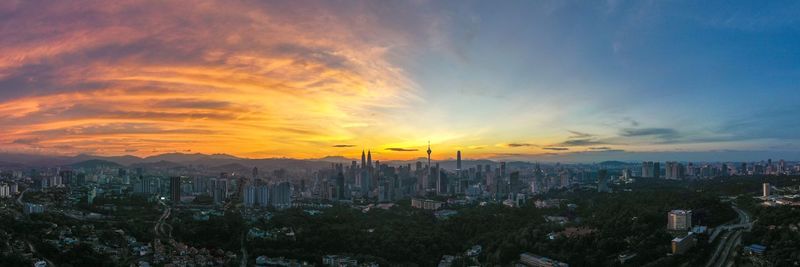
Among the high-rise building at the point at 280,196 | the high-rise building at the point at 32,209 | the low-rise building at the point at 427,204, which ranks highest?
the high-rise building at the point at 32,209

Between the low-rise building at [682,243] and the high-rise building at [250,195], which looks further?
the high-rise building at [250,195]

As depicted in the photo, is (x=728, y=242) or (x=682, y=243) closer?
(x=682, y=243)

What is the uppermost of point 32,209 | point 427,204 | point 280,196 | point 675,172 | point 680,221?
point 675,172

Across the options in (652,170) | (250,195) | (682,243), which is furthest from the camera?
(652,170)

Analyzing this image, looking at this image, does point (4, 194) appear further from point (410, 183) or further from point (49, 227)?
point (410, 183)

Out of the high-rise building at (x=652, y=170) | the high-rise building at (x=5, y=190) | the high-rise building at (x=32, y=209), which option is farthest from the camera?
the high-rise building at (x=652, y=170)

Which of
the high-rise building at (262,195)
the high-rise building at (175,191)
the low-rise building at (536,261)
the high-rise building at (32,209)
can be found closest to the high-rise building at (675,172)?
the high-rise building at (262,195)

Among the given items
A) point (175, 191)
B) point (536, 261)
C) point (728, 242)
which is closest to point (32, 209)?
point (175, 191)

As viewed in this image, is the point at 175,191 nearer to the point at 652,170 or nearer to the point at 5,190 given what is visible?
the point at 5,190

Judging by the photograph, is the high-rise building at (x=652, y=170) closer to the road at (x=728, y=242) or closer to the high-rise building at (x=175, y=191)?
the road at (x=728, y=242)
